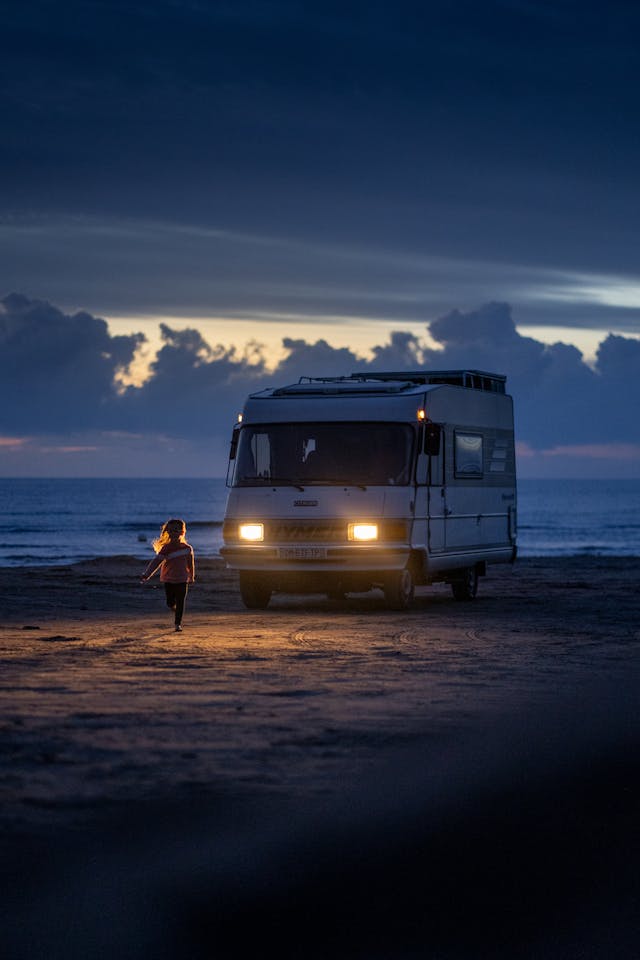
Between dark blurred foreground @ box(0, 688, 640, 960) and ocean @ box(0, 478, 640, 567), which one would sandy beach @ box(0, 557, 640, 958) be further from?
ocean @ box(0, 478, 640, 567)

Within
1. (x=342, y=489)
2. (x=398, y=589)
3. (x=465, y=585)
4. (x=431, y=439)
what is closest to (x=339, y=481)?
(x=342, y=489)

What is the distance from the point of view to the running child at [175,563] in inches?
653

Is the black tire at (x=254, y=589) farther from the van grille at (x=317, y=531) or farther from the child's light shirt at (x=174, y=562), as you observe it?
the child's light shirt at (x=174, y=562)

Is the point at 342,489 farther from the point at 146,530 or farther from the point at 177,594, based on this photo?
the point at 146,530

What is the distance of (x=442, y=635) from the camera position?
16.6 meters

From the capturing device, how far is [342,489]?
20.0 meters

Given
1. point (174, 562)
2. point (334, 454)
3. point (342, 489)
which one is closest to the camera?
point (174, 562)

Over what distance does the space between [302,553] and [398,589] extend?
5.42 feet

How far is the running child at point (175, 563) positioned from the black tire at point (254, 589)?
4.01 meters

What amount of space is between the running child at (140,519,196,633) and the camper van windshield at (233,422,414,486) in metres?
3.69

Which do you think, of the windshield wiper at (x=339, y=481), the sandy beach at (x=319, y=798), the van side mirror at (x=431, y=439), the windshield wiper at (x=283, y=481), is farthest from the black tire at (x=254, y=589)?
the sandy beach at (x=319, y=798)

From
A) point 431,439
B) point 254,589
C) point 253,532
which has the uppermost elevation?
point 431,439

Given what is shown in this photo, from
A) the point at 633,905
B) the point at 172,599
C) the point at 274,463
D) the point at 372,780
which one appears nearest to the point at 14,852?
the point at 372,780

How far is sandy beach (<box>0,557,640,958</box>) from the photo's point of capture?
549 centimetres
